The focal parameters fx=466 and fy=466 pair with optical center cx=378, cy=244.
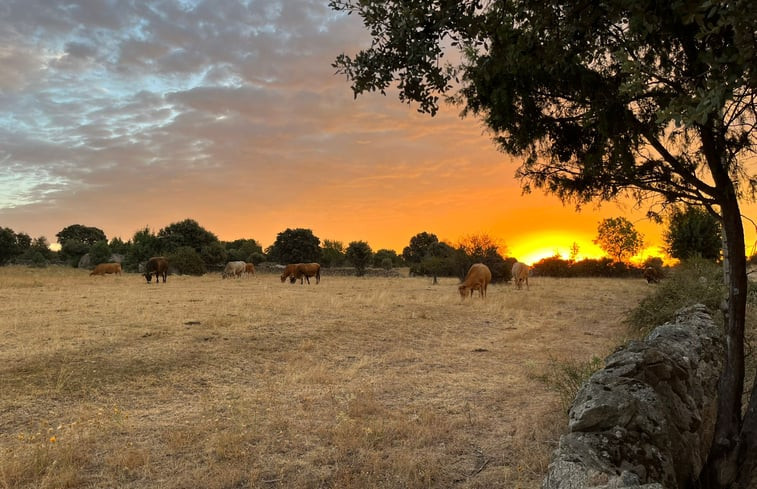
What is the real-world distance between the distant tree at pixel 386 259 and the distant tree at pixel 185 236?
26575mm

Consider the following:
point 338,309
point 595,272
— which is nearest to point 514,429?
point 338,309

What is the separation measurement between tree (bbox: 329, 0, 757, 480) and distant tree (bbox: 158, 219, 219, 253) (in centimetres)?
6010

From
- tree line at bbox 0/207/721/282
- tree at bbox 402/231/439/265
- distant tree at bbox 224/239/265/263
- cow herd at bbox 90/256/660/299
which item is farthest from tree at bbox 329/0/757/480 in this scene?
tree at bbox 402/231/439/265

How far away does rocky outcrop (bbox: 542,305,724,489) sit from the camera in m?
3.14

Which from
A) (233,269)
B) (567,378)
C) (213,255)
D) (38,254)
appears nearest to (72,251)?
(38,254)

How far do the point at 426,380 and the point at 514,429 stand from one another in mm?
2877

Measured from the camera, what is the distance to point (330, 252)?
80.1 m

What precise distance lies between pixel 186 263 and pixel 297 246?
23.3 metres

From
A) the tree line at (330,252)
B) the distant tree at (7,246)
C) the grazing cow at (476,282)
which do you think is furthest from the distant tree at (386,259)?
the distant tree at (7,246)

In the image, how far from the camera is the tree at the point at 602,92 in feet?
14.2

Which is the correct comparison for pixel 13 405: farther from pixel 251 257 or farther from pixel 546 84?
pixel 251 257

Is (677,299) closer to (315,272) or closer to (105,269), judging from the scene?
(315,272)

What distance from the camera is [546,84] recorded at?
226 inches

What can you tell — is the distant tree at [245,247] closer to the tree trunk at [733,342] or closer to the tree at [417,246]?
the tree at [417,246]
